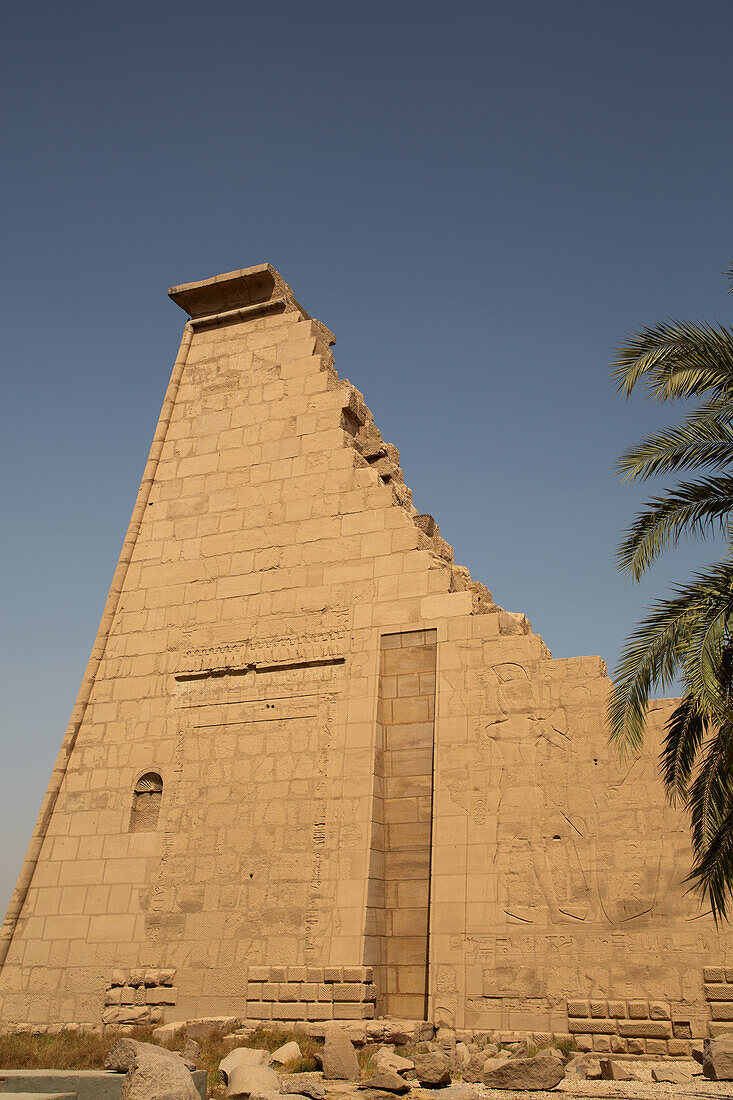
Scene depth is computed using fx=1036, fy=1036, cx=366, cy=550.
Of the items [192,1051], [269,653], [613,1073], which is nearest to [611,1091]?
[613,1073]

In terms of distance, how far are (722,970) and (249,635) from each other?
6.38m

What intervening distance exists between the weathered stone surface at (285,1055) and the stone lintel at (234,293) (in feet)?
31.3

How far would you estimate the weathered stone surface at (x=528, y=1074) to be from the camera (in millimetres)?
7488

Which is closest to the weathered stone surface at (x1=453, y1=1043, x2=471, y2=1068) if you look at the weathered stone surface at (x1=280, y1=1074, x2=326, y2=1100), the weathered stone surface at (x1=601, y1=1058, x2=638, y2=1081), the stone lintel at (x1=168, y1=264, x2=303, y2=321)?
the weathered stone surface at (x1=601, y1=1058, x2=638, y2=1081)

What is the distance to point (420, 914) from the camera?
34.6ft

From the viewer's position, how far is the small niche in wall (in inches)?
487

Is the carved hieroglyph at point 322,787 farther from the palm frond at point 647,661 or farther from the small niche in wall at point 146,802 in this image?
the palm frond at point 647,661

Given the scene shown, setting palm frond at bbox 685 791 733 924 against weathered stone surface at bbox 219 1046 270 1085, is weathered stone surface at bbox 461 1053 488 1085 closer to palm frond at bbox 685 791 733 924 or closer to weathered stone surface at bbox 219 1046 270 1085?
weathered stone surface at bbox 219 1046 270 1085

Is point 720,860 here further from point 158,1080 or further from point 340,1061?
point 158,1080

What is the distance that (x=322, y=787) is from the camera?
1137 cm

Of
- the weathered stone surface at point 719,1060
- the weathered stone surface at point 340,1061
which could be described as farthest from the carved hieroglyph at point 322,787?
the weathered stone surface at point 340,1061

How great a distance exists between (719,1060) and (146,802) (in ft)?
23.7

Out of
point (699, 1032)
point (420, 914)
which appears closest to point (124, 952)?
point (420, 914)

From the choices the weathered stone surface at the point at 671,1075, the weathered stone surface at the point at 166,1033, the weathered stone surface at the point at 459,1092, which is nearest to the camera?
the weathered stone surface at the point at 459,1092
